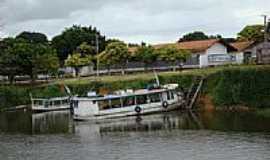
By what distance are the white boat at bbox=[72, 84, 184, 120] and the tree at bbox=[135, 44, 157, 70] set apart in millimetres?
18175

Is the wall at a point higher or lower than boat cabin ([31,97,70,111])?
higher

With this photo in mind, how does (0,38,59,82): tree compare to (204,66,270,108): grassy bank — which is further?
(0,38,59,82): tree

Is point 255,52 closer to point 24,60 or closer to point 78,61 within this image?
point 78,61

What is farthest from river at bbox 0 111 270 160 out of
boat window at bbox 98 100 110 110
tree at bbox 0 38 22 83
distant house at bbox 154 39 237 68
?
tree at bbox 0 38 22 83

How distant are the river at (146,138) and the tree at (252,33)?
34.1 metres

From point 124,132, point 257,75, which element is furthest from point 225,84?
point 124,132

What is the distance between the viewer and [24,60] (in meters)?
76.1

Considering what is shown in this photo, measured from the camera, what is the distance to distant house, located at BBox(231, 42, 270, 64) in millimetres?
63819

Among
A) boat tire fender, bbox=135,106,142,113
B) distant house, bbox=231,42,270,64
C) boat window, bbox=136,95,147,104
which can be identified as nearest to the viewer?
boat tire fender, bbox=135,106,142,113

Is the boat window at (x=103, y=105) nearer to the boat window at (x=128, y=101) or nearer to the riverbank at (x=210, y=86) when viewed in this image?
the boat window at (x=128, y=101)

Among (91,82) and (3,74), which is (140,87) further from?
(3,74)

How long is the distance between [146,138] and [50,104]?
2875cm

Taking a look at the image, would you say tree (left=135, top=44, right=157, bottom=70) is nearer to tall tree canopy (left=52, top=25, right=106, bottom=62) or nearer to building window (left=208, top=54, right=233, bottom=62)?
building window (left=208, top=54, right=233, bottom=62)

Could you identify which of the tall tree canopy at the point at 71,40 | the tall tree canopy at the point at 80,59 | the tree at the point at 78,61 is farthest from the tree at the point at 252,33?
the tall tree canopy at the point at 71,40
